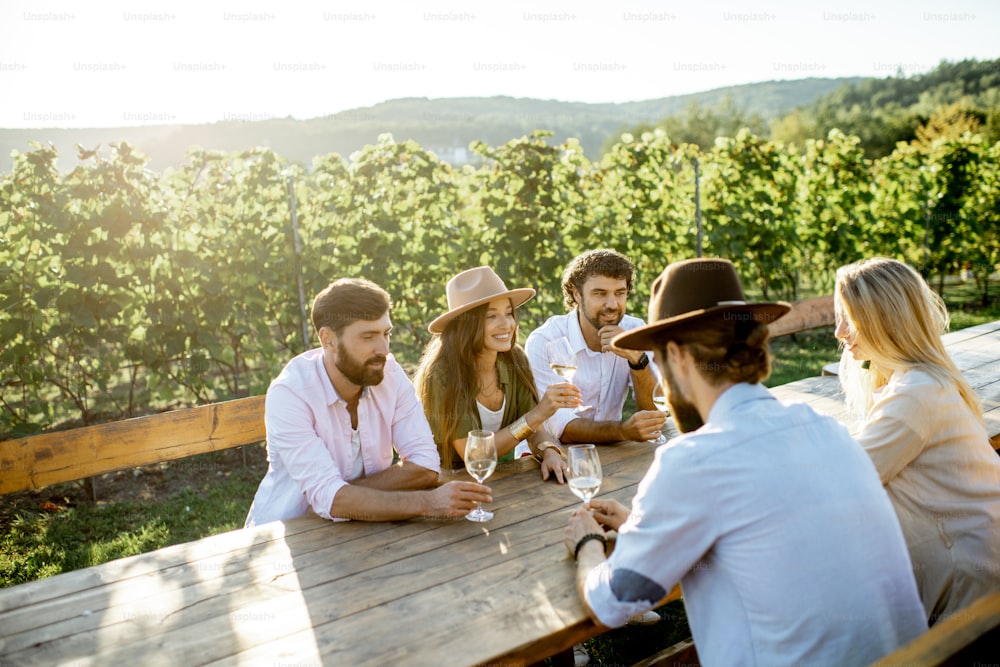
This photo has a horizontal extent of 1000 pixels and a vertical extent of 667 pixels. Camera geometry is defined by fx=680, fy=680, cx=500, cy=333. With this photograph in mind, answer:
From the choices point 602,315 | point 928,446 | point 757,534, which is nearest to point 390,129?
point 602,315

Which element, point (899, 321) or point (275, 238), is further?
point (275, 238)

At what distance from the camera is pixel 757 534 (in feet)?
4.92

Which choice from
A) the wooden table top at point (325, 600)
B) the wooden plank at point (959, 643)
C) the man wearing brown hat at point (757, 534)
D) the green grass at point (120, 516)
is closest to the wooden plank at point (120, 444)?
the green grass at point (120, 516)

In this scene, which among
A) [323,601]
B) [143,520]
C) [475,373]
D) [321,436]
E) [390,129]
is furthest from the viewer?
[390,129]

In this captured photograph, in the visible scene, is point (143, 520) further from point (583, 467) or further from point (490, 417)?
point (583, 467)

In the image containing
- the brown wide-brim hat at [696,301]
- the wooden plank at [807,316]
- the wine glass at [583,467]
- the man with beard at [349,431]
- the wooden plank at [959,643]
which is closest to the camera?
the wooden plank at [959,643]

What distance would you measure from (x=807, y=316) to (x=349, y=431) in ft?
15.9

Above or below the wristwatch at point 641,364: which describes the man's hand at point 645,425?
below

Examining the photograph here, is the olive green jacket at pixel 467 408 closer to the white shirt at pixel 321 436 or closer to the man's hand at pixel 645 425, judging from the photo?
the white shirt at pixel 321 436

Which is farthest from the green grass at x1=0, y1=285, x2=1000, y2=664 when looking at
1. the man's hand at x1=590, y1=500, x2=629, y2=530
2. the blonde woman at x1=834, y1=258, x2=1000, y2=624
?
the blonde woman at x1=834, y1=258, x2=1000, y2=624

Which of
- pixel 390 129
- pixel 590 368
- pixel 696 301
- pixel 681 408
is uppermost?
pixel 390 129

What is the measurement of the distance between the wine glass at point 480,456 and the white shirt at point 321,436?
0.46m

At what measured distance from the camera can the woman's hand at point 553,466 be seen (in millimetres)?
2752

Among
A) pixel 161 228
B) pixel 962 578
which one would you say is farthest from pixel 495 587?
pixel 161 228
